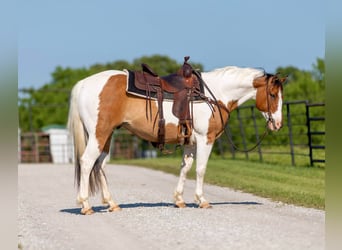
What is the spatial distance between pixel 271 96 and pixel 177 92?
1589mm

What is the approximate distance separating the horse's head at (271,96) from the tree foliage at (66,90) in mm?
23344

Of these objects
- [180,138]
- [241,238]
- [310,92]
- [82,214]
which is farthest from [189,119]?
[310,92]

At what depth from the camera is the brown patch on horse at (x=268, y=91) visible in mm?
10383

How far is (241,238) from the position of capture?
698 cm

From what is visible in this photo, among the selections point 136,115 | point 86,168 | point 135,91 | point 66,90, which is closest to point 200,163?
point 136,115

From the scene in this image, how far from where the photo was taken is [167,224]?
8.20m

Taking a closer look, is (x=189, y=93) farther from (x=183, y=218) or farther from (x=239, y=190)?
(x=239, y=190)

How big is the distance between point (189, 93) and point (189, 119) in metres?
0.42

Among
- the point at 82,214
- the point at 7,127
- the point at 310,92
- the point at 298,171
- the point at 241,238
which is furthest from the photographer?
the point at 310,92

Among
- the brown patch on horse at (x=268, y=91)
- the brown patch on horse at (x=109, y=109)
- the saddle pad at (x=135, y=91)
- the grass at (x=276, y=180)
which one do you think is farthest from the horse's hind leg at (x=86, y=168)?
the grass at (x=276, y=180)

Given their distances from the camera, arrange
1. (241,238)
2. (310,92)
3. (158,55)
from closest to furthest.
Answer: (241,238) < (310,92) < (158,55)

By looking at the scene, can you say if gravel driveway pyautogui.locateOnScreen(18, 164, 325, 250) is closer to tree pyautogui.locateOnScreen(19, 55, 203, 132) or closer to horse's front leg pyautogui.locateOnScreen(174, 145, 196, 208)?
horse's front leg pyautogui.locateOnScreen(174, 145, 196, 208)

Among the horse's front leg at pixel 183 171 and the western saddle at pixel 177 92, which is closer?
the western saddle at pixel 177 92

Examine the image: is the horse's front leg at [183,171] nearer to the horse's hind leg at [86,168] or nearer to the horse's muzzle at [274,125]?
the horse's muzzle at [274,125]
